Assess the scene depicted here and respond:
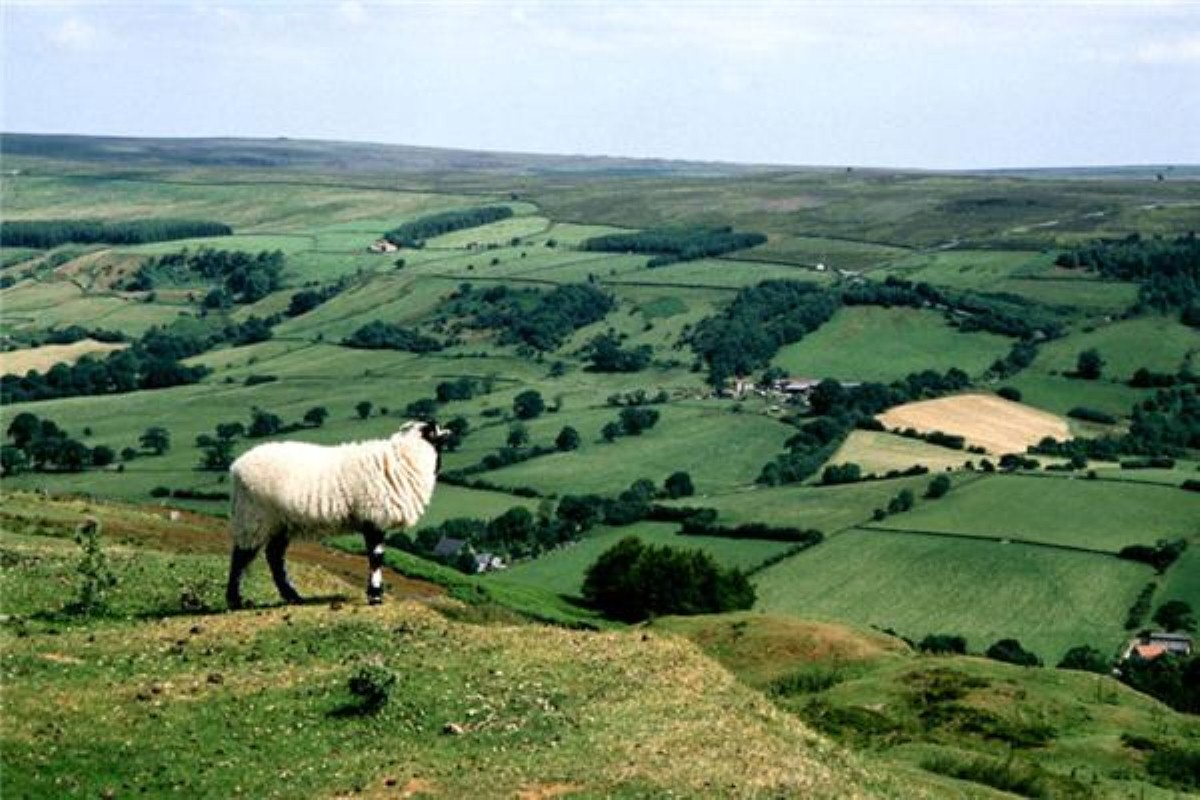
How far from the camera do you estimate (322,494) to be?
98.7 ft

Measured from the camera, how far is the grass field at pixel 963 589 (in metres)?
93.1

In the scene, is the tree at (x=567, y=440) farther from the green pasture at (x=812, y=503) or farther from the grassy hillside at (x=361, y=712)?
the grassy hillside at (x=361, y=712)

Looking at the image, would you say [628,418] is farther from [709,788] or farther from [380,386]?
[709,788]

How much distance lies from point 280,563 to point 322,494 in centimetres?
214

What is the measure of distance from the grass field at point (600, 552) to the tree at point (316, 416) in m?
48.8

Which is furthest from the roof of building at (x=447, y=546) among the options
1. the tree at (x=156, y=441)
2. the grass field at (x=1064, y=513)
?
the tree at (x=156, y=441)

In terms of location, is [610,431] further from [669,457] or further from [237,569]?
[237,569]

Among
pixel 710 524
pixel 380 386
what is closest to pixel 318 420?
pixel 380 386

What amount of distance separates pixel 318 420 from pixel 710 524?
56.8 metres

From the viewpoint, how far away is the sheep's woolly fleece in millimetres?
29906

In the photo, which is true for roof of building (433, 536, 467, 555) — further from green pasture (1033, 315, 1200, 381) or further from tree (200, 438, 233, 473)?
green pasture (1033, 315, 1200, 381)

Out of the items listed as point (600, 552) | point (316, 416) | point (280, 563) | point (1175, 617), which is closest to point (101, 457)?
point (316, 416)

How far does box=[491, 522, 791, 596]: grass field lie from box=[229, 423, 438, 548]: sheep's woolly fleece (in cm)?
6829

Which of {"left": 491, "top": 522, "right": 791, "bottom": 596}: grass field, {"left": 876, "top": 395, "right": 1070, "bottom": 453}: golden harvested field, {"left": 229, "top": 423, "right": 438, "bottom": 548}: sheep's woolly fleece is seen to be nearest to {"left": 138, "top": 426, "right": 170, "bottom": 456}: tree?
{"left": 491, "top": 522, "right": 791, "bottom": 596}: grass field
